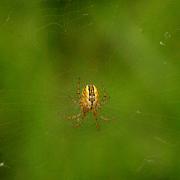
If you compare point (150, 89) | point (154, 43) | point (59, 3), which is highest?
point (59, 3)

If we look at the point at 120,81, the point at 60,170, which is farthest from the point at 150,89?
the point at 60,170

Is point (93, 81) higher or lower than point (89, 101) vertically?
higher

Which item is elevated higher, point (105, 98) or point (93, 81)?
point (93, 81)

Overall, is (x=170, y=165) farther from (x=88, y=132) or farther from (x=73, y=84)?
(x=73, y=84)

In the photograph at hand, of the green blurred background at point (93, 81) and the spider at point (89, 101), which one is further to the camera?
the spider at point (89, 101)

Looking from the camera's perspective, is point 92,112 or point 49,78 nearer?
point 49,78
